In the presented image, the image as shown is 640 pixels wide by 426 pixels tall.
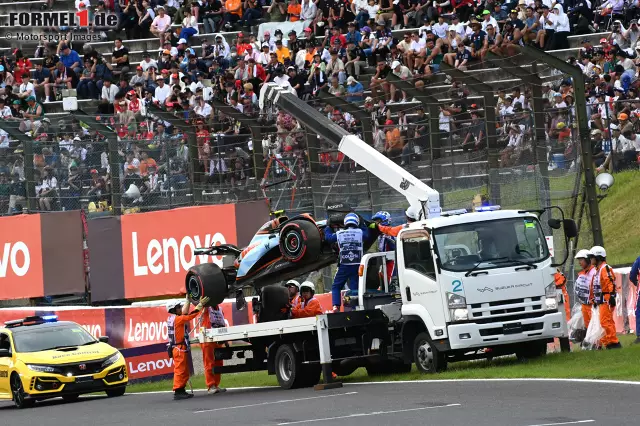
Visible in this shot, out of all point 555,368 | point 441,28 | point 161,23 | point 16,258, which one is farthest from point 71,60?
point 555,368

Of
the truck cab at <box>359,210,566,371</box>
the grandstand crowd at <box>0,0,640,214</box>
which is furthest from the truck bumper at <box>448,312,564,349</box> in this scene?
the grandstand crowd at <box>0,0,640,214</box>

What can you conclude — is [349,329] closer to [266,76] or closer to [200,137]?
[200,137]

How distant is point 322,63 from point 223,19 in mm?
6814

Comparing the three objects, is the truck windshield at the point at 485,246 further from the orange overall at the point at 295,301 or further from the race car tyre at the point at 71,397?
the race car tyre at the point at 71,397

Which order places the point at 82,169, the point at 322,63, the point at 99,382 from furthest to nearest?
1. the point at 322,63
2. the point at 82,169
3. the point at 99,382

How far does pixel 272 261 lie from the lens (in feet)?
62.7

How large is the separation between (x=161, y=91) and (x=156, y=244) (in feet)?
25.8

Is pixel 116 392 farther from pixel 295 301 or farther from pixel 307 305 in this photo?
pixel 307 305

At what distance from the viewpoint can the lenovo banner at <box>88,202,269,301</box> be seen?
88.5 feet

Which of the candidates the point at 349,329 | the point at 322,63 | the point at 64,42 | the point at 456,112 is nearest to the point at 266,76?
the point at 322,63

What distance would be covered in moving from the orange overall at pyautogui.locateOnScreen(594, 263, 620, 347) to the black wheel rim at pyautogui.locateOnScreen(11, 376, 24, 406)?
8899 millimetres

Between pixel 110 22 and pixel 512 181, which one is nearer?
pixel 512 181

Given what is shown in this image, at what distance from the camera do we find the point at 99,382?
21125 mm

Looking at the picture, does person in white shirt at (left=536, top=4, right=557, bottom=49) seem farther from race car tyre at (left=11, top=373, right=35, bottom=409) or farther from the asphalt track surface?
race car tyre at (left=11, top=373, right=35, bottom=409)
